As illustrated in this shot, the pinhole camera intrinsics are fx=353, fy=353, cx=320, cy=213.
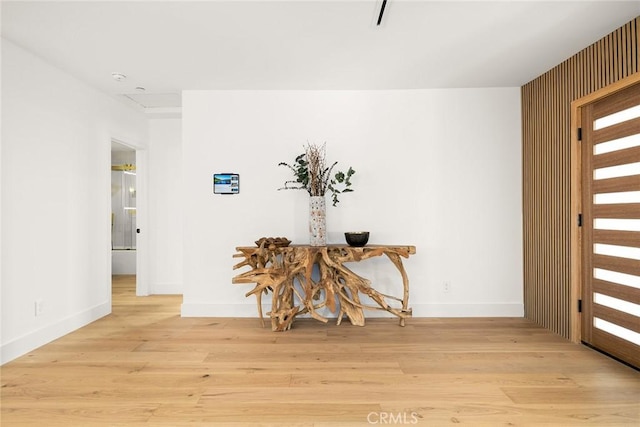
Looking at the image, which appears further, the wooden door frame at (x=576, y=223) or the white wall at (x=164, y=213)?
the white wall at (x=164, y=213)

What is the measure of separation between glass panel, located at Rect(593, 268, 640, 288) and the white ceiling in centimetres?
179

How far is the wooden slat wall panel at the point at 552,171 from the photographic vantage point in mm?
2797

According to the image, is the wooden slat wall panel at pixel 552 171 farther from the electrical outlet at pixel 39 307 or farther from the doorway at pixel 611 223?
the electrical outlet at pixel 39 307

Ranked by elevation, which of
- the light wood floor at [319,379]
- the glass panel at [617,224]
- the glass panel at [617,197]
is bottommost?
the light wood floor at [319,379]

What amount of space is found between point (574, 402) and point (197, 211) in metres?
3.51

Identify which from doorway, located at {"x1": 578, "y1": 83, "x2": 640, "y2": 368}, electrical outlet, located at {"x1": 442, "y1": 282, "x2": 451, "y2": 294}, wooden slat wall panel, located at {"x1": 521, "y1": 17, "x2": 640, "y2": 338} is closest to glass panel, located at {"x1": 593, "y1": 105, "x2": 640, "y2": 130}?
doorway, located at {"x1": 578, "y1": 83, "x2": 640, "y2": 368}

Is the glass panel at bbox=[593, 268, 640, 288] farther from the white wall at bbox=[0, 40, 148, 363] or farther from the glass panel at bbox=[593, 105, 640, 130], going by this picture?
the white wall at bbox=[0, 40, 148, 363]

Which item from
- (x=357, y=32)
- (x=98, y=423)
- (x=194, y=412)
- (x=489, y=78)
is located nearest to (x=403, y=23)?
(x=357, y=32)

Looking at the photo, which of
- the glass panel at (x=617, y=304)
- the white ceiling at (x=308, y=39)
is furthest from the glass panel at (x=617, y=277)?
the white ceiling at (x=308, y=39)

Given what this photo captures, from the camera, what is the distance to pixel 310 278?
10.7 ft

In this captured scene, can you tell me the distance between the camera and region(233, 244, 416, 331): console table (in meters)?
3.29

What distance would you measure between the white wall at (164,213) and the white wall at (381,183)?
1.22 m

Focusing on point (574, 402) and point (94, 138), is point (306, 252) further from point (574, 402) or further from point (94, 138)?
point (94, 138)

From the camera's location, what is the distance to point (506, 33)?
104 inches
